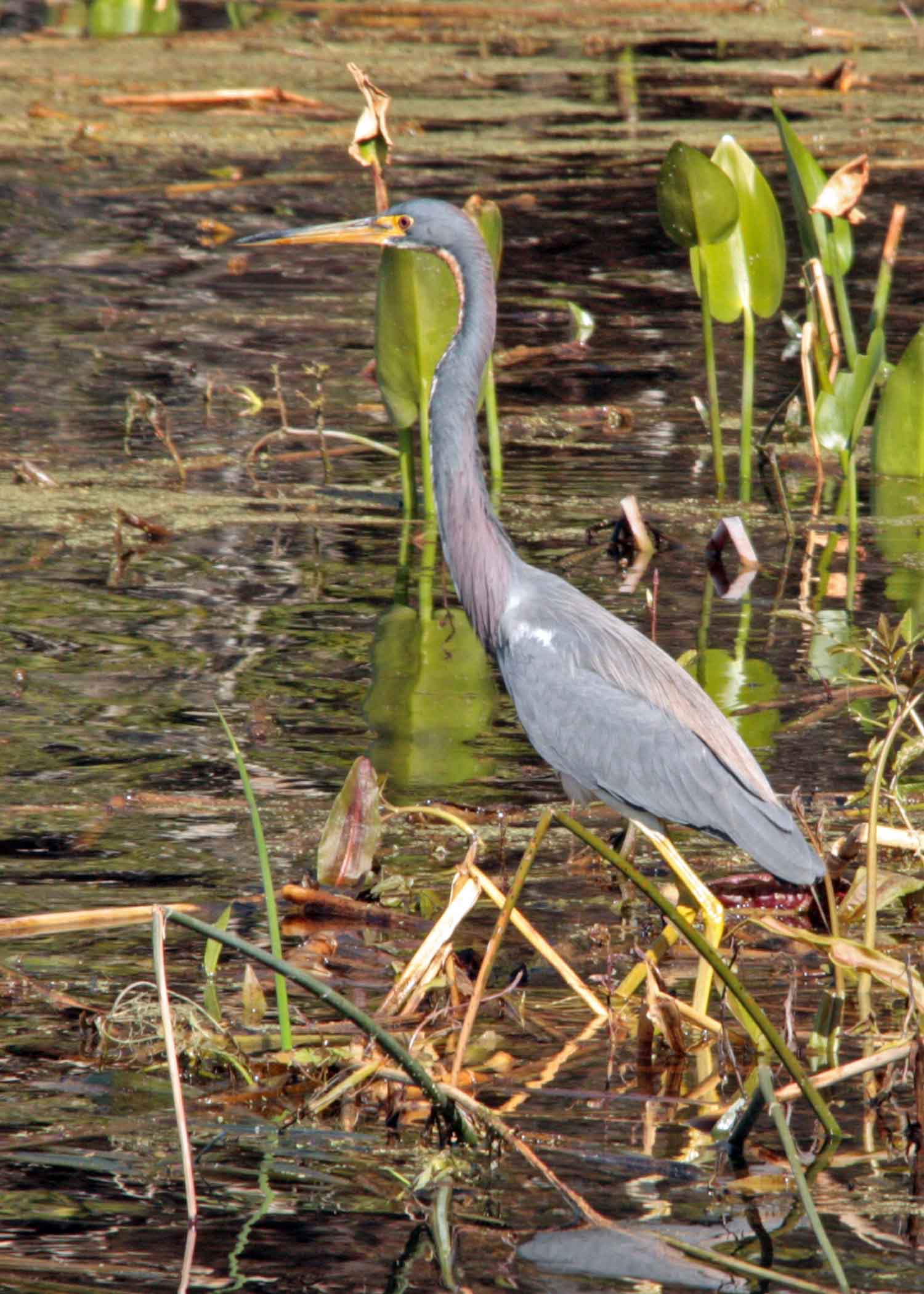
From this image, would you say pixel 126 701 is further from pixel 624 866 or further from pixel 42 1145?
pixel 624 866

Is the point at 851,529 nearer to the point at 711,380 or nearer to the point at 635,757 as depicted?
the point at 711,380

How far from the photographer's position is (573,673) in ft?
14.0

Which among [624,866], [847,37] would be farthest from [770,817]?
[847,37]

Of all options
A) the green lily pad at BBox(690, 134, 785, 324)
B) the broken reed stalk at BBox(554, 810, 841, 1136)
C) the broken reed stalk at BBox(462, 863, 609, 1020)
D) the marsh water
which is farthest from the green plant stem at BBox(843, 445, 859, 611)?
the broken reed stalk at BBox(554, 810, 841, 1136)

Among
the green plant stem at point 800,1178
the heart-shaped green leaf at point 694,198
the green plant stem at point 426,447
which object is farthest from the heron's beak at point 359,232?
the green plant stem at point 800,1178

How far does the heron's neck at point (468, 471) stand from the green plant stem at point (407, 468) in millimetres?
2148

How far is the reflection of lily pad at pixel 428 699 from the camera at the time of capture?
5.07m

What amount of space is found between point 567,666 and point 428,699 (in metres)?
1.40

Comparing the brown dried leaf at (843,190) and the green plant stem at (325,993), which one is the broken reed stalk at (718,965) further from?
the brown dried leaf at (843,190)

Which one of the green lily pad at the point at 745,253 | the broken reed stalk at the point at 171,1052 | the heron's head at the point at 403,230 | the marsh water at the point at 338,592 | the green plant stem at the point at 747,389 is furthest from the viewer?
the green plant stem at the point at 747,389

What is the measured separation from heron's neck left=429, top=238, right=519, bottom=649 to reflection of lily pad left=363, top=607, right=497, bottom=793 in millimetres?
603

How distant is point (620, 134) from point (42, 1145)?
1097cm

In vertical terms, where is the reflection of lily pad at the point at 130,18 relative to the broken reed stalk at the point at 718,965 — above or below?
above

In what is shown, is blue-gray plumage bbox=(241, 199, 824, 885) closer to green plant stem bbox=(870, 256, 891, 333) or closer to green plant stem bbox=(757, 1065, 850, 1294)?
green plant stem bbox=(757, 1065, 850, 1294)
